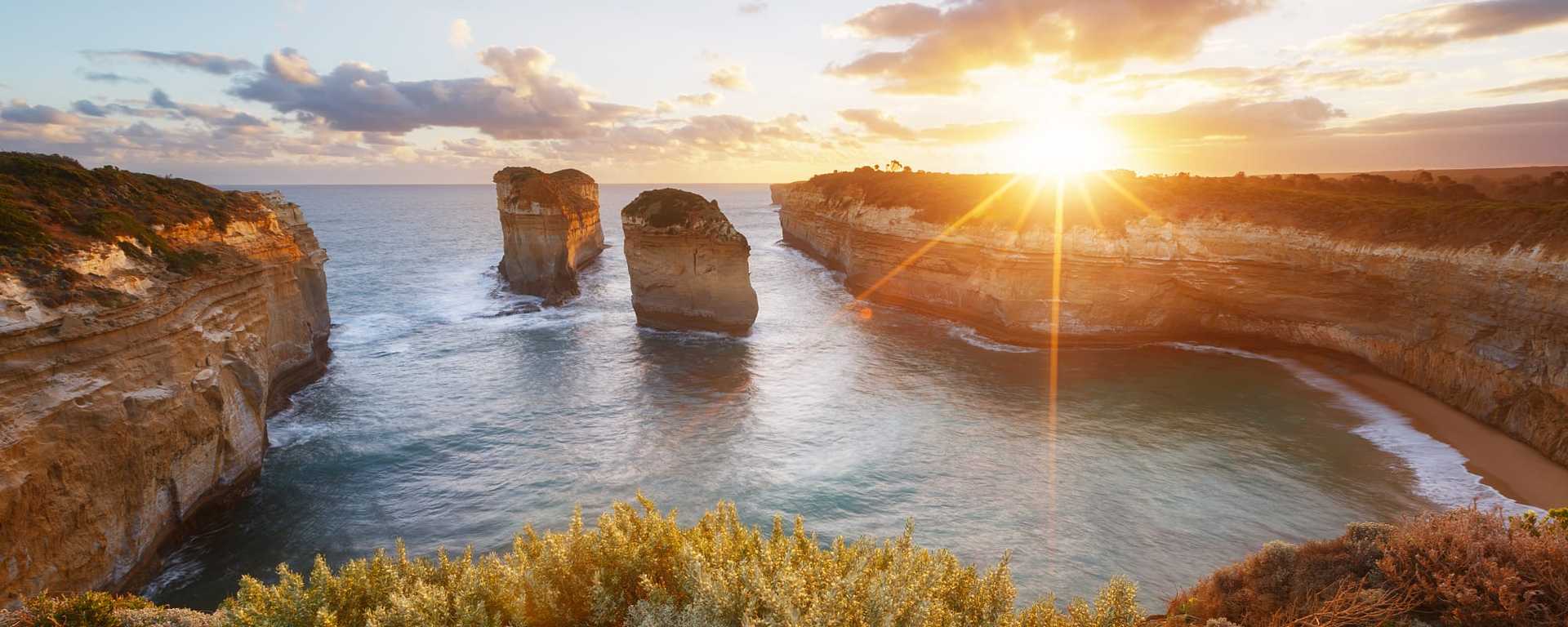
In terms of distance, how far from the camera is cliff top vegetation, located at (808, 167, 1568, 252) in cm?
2292

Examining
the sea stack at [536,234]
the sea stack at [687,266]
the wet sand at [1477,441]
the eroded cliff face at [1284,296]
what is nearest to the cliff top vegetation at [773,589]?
the wet sand at [1477,441]

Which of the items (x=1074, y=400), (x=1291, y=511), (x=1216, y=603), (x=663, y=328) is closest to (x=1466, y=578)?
(x=1216, y=603)

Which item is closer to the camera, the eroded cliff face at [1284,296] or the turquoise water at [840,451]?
the turquoise water at [840,451]

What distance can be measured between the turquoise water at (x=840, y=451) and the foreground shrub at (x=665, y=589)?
268 centimetres

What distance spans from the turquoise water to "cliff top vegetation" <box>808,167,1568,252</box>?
7297mm

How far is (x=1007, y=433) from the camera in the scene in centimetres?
2133

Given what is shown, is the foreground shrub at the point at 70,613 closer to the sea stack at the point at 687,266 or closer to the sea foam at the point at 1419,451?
the sea foam at the point at 1419,451

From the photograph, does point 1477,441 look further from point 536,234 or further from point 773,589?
point 536,234

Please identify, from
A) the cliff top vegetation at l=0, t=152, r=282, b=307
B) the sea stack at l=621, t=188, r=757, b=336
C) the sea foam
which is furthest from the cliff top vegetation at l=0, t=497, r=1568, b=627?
the sea stack at l=621, t=188, r=757, b=336

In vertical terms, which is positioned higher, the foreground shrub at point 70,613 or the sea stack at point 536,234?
the sea stack at point 536,234

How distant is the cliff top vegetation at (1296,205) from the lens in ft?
75.2

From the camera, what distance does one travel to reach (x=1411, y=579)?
25.2 feet

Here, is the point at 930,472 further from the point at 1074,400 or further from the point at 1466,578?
the point at 1466,578

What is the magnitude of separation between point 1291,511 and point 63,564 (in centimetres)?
2824
